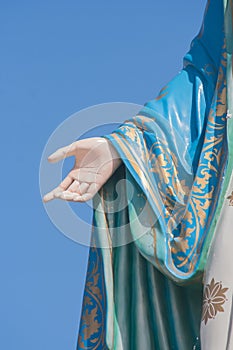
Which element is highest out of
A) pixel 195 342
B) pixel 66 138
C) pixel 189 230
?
pixel 66 138

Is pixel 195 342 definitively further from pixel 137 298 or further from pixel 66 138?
pixel 66 138

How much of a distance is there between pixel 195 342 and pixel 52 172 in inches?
22.6

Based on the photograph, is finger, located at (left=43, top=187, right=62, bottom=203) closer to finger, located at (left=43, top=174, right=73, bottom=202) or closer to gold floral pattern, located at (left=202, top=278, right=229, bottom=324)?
finger, located at (left=43, top=174, right=73, bottom=202)

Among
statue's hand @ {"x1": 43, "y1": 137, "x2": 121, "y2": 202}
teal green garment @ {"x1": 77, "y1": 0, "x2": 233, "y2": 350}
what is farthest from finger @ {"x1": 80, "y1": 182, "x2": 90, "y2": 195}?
teal green garment @ {"x1": 77, "y1": 0, "x2": 233, "y2": 350}

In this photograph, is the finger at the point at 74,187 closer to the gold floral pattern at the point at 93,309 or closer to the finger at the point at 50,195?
the finger at the point at 50,195

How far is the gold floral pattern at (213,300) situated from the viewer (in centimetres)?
354

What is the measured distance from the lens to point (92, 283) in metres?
3.88

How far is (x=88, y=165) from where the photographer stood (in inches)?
149

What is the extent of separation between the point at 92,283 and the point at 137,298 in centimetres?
14

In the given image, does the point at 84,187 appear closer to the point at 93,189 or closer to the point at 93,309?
the point at 93,189

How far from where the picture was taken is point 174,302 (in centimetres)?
380

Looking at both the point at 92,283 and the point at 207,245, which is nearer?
the point at 207,245

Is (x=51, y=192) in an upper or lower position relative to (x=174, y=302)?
upper

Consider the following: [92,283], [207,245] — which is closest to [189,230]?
[207,245]
